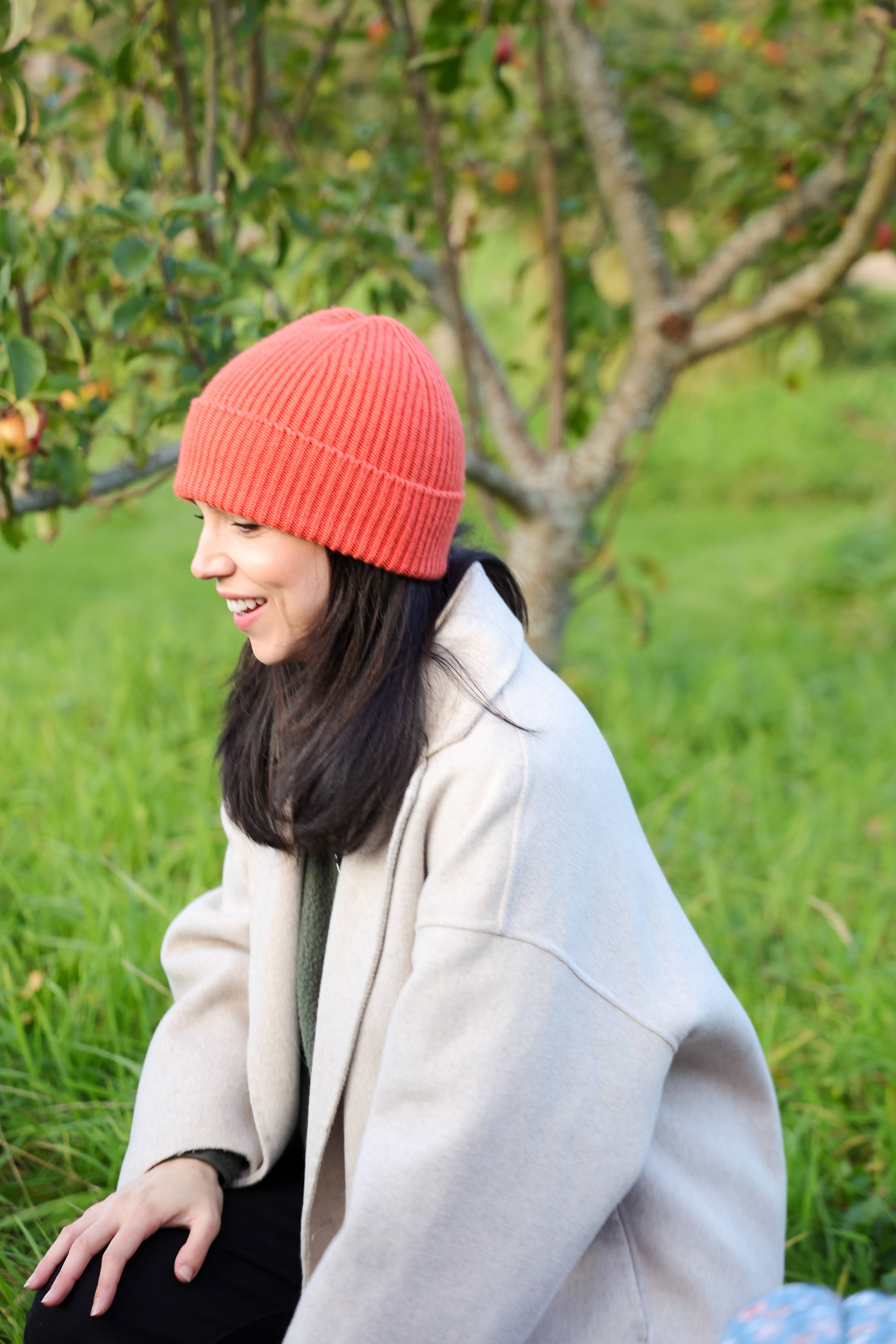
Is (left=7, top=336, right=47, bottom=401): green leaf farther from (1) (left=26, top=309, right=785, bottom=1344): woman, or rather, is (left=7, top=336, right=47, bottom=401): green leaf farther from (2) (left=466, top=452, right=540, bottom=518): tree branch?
(2) (left=466, top=452, right=540, bottom=518): tree branch

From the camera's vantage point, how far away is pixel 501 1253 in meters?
1.01

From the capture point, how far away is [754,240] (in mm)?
2457

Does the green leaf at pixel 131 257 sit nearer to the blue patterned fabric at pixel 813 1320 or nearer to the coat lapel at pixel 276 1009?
the coat lapel at pixel 276 1009

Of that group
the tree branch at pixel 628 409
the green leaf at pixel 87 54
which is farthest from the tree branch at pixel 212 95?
the tree branch at pixel 628 409

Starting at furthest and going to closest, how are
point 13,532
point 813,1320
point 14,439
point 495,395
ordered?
point 495,395 < point 13,532 < point 14,439 < point 813,1320

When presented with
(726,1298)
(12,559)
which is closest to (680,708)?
(726,1298)

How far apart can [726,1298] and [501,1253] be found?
27 centimetres

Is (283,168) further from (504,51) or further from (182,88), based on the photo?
(504,51)

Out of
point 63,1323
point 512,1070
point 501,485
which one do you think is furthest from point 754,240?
point 63,1323

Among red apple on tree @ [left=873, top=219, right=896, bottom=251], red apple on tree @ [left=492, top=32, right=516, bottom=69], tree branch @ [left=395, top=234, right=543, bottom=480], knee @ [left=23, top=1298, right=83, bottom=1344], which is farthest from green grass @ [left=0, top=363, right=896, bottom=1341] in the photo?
red apple on tree @ [left=492, top=32, right=516, bottom=69]

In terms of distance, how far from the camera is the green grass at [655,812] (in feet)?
5.67

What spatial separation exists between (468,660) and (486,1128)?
0.43m

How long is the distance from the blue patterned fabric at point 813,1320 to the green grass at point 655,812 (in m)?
0.90

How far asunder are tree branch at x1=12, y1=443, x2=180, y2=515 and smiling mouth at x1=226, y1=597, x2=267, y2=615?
0.59 meters
